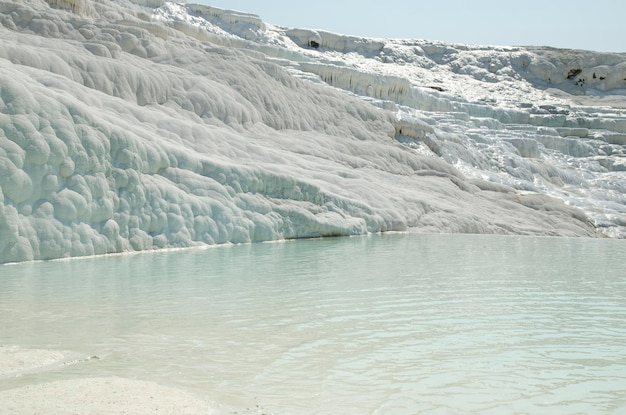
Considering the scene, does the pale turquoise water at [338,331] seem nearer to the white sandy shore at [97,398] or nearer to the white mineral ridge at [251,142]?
the white sandy shore at [97,398]

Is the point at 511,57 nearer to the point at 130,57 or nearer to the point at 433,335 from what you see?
the point at 130,57

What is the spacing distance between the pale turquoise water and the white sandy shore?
196 mm

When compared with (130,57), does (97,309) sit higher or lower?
lower

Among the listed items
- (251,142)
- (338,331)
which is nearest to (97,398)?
(338,331)

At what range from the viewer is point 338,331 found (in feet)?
22.7

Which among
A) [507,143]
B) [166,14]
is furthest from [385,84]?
[166,14]

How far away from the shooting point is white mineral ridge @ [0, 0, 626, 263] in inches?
513

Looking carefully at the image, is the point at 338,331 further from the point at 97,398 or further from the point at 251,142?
the point at 251,142

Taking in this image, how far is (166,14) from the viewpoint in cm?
3669

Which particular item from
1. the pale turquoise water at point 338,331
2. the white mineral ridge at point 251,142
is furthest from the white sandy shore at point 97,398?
the white mineral ridge at point 251,142

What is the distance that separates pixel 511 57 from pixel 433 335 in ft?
159

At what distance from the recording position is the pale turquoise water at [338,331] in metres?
5.00

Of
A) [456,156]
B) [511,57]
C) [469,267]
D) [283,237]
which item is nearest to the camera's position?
[469,267]

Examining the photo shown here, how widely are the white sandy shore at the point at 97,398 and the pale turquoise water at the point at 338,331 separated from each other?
0.20 metres
